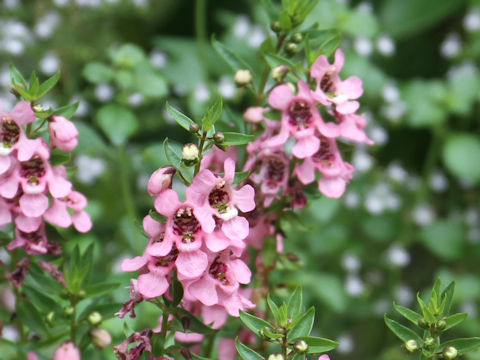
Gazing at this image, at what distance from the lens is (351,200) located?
89.3 inches

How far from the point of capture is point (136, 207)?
2.37 meters

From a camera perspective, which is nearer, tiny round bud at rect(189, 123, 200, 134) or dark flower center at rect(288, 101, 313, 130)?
tiny round bud at rect(189, 123, 200, 134)

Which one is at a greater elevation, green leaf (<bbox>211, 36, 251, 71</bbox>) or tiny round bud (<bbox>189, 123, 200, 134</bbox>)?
tiny round bud (<bbox>189, 123, 200, 134</bbox>)

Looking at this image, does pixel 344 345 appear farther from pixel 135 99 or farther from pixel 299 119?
pixel 299 119

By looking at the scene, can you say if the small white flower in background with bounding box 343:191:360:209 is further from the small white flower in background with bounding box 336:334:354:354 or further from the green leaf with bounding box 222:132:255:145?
the green leaf with bounding box 222:132:255:145

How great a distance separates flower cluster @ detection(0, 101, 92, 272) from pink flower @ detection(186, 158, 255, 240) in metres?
0.19

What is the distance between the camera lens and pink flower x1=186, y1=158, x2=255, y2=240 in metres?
0.80

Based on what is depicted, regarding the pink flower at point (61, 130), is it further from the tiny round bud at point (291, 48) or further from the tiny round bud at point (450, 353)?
the tiny round bud at point (450, 353)

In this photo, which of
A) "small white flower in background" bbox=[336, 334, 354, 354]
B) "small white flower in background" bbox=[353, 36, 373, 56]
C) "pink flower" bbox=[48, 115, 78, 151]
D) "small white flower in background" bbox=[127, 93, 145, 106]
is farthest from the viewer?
"small white flower in background" bbox=[353, 36, 373, 56]

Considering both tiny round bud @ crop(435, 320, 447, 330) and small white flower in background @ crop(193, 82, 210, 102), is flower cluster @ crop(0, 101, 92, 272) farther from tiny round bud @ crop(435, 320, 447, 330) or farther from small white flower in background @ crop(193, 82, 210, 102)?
small white flower in background @ crop(193, 82, 210, 102)

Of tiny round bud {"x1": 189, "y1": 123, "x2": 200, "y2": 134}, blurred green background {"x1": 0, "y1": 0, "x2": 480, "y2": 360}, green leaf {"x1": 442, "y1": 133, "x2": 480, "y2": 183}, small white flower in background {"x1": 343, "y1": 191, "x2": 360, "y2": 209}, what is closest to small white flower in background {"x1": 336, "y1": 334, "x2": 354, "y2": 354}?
blurred green background {"x1": 0, "y1": 0, "x2": 480, "y2": 360}

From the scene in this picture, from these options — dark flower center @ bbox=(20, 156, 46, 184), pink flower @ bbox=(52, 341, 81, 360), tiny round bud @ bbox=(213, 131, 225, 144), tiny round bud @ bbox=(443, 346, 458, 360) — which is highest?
tiny round bud @ bbox=(213, 131, 225, 144)

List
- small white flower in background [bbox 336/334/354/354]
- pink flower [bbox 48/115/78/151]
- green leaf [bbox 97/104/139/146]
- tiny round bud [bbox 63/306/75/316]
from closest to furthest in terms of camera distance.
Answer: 1. pink flower [bbox 48/115/78/151]
2. tiny round bud [bbox 63/306/75/316]
3. green leaf [bbox 97/104/139/146]
4. small white flower in background [bbox 336/334/354/354]

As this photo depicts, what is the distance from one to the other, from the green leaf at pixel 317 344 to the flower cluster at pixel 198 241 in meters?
0.09
